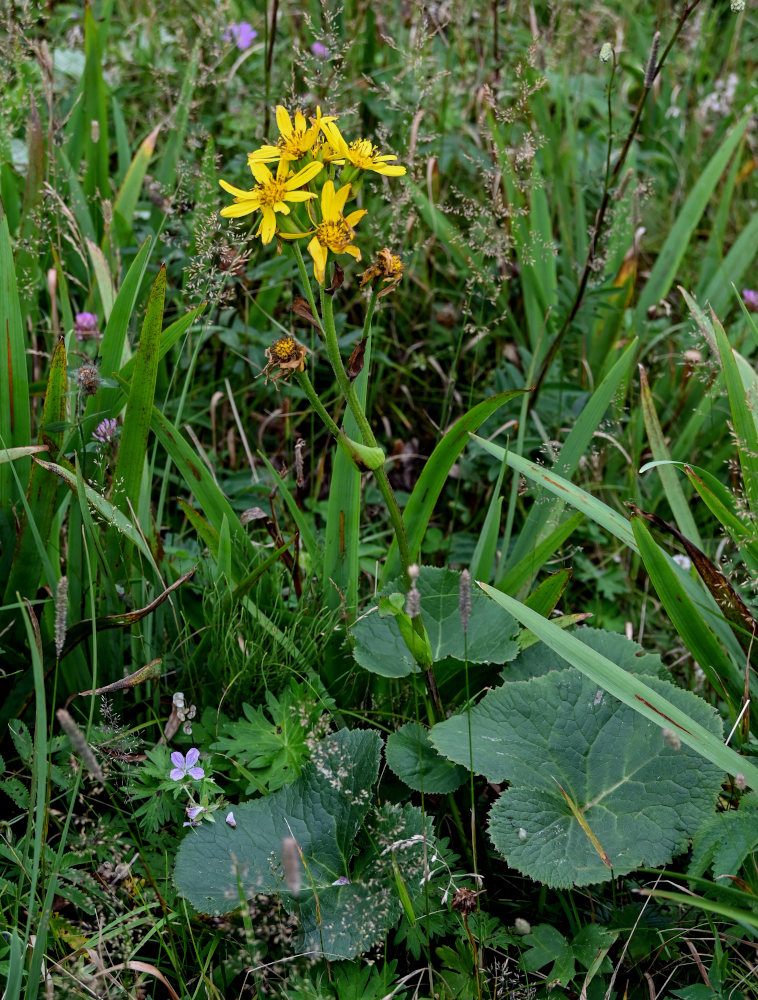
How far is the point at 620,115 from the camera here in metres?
3.05

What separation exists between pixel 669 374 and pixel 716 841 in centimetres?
151

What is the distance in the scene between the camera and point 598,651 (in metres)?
1.59

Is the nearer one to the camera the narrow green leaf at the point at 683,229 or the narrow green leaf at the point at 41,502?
the narrow green leaf at the point at 41,502

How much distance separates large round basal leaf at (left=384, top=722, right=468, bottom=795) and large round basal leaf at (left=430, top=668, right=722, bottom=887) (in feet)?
0.25

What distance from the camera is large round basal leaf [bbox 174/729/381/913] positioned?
1.33 m

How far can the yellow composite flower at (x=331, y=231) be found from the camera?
1.17m

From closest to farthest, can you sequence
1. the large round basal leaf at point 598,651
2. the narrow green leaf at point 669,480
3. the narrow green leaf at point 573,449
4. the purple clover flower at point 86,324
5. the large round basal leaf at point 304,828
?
the large round basal leaf at point 304,828
the large round basal leaf at point 598,651
the narrow green leaf at point 573,449
the narrow green leaf at point 669,480
the purple clover flower at point 86,324

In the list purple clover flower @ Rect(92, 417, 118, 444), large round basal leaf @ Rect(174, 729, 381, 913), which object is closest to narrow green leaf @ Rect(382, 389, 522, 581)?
large round basal leaf @ Rect(174, 729, 381, 913)

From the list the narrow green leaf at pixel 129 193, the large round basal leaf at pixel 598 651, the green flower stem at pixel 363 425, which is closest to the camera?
the green flower stem at pixel 363 425

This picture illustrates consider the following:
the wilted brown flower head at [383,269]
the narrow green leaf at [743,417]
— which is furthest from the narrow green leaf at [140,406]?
the narrow green leaf at [743,417]

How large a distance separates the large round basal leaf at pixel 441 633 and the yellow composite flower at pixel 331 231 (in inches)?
25.4

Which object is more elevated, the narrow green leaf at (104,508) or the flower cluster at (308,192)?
the flower cluster at (308,192)

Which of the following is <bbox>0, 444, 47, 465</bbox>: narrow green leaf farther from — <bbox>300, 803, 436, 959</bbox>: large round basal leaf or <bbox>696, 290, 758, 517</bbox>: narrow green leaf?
<bbox>696, 290, 758, 517</bbox>: narrow green leaf

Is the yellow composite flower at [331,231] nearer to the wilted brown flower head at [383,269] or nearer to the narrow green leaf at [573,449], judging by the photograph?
the wilted brown flower head at [383,269]
